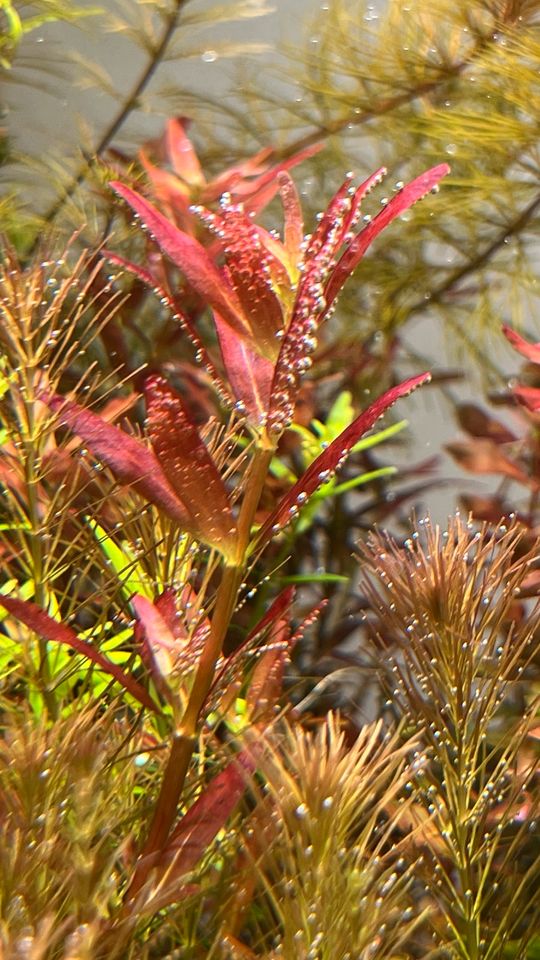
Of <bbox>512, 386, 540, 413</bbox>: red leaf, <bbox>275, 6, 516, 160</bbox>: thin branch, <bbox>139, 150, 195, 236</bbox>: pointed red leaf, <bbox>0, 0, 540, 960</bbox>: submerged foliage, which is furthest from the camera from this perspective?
<bbox>275, 6, 516, 160</bbox>: thin branch

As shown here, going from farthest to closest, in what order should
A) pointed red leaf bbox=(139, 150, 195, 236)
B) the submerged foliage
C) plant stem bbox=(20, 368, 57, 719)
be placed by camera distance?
pointed red leaf bbox=(139, 150, 195, 236) → plant stem bbox=(20, 368, 57, 719) → the submerged foliage

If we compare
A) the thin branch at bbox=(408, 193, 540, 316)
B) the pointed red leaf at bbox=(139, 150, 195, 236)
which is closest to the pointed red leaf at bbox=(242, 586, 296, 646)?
the pointed red leaf at bbox=(139, 150, 195, 236)

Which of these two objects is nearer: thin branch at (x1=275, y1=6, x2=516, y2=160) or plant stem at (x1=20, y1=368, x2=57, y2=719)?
plant stem at (x1=20, y1=368, x2=57, y2=719)

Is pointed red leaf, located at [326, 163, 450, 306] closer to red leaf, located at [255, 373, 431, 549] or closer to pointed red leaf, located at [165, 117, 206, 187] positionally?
red leaf, located at [255, 373, 431, 549]

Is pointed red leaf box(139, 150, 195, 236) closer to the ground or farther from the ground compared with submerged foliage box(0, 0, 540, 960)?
farther from the ground

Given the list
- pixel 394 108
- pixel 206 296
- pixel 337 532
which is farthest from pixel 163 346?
pixel 206 296

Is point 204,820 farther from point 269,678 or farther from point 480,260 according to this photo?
point 480,260

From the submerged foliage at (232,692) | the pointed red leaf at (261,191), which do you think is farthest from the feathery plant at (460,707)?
the pointed red leaf at (261,191)

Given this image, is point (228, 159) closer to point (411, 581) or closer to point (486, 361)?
point (486, 361)
